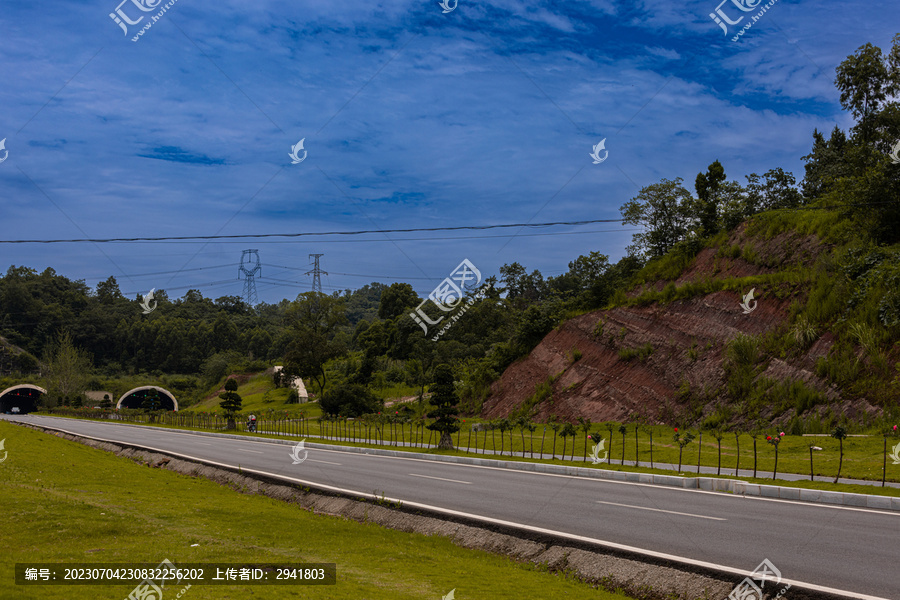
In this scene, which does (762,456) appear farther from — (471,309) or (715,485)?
(471,309)

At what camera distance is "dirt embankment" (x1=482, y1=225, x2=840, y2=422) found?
33281 millimetres

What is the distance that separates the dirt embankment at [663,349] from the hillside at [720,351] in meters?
0.07

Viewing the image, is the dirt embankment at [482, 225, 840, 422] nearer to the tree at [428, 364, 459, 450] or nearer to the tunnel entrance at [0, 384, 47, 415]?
the tree at [428, 364, 459, 450]

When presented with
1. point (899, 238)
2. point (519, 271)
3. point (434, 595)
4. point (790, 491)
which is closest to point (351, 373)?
point (519, 271)

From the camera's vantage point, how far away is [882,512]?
12.7 meters

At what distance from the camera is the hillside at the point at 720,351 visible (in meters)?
27.5

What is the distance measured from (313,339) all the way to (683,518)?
52.5 m

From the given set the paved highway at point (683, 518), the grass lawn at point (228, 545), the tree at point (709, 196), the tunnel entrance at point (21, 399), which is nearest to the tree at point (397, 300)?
the tunnel entrance at point (21, 399)

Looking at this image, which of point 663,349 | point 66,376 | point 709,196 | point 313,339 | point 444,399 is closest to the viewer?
point 444,399

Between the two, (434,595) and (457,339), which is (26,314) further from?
(434,595)

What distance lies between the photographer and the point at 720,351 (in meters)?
33.9

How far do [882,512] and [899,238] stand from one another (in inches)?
945

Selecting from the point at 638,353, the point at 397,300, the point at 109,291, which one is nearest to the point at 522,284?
the point at 397,300

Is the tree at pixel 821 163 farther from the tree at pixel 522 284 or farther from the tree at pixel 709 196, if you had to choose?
the tree at pixel 522 284
